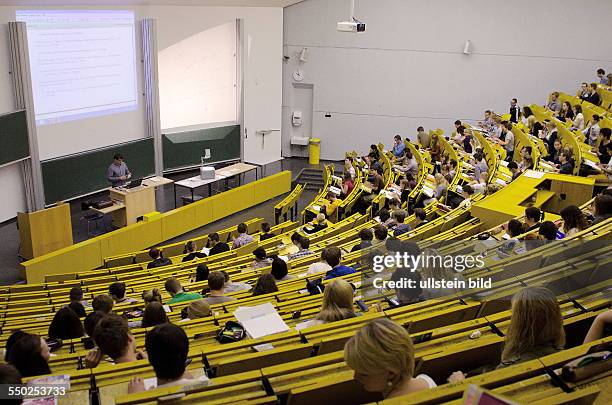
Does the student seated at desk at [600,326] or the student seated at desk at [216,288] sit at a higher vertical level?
the student seated at desk at [600,326]

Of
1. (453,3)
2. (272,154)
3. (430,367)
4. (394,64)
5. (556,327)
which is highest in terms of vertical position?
(453,3)

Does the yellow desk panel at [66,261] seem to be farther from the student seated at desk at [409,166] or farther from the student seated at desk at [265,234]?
the student seated at desk at [409,166]

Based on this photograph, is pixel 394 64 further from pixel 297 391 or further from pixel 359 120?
pixel 297 391

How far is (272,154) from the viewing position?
19.2 metres

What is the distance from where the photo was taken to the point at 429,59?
18234 millimetres

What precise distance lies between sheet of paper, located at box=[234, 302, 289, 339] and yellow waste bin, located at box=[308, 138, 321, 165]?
1425 centimetres

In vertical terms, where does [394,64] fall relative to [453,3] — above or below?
below

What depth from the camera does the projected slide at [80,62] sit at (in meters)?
12.6

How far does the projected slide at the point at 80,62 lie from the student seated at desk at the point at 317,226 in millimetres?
6077

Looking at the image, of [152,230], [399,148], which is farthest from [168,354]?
[399,148]

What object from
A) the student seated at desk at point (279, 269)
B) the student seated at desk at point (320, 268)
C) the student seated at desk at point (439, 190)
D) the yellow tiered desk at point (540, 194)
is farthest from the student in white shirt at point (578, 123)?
the student seated at desk at point (279, 269)

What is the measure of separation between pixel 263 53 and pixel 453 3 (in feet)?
18.4

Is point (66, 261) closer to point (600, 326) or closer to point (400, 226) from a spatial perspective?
point (400, 226)

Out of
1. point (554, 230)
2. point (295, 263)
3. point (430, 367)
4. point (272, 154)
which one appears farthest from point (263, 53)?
point (430, 367)
